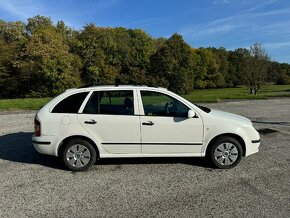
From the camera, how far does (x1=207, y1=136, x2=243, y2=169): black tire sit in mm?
6207

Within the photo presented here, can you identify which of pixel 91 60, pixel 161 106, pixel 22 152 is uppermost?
pixel 91 60

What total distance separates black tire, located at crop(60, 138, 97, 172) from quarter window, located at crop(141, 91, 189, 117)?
4.32 ft

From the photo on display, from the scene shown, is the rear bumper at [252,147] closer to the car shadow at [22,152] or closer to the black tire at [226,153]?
the black tire at [226,153]

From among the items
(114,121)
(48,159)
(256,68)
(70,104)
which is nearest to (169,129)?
(114,121)

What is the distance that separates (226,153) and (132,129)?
1902 millimetres

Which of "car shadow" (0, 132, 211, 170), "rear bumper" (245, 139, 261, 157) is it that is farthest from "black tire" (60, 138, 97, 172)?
"rear bumper" (245, 139, 261, 157)

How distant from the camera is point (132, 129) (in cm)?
608

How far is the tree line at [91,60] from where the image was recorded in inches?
1768

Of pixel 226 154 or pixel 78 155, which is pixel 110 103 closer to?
pixel 78 155

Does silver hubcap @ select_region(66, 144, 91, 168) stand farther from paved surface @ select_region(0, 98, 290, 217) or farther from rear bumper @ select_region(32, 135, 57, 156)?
rear bumper @ select_region(32, 135, 57, 156)

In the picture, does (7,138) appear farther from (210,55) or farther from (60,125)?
(210,55)

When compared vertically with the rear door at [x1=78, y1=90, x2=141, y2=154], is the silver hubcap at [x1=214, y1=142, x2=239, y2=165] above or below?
below

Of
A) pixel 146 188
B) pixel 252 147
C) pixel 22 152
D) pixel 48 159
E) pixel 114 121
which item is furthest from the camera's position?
pixel 22 152

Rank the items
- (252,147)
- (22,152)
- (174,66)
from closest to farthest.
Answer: (252,147), (22,152), (174,66)
